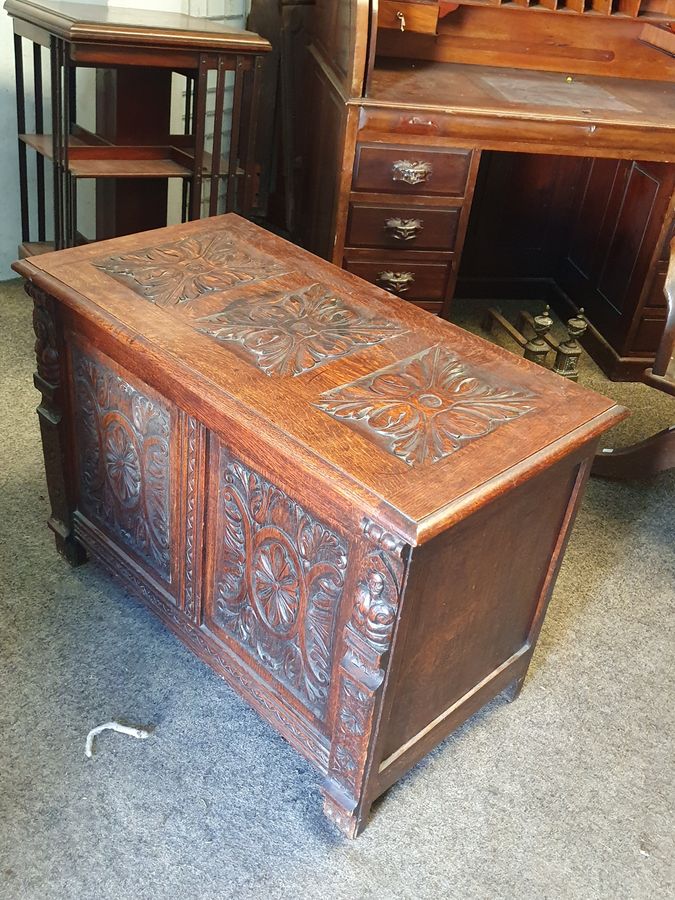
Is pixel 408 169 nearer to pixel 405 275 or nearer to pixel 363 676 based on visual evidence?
pixel 405 275

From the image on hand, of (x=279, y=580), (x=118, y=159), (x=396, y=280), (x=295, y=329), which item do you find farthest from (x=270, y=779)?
(x=118, y=159)

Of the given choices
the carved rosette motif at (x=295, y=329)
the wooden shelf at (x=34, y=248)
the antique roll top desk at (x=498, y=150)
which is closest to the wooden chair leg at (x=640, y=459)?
the antique roll top desk at (x=498, y=150)

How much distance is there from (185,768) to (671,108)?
2322 mm

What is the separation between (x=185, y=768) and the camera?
148cm

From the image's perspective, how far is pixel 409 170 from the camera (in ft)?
7.88

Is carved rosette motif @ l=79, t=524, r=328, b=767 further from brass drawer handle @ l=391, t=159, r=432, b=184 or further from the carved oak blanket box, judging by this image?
brass drawer handle @ l=391, t=159, r=432, b=184

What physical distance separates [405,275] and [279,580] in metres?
1.42

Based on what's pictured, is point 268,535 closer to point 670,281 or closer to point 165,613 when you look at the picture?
point 165,613

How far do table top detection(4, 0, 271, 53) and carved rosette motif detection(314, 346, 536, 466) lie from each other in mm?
1393

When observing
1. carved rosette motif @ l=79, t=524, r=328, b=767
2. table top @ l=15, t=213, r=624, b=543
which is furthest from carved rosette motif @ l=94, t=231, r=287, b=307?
carved rosette motif @ l=79, t=524, r=328, b=767

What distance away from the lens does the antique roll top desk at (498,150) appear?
240cm

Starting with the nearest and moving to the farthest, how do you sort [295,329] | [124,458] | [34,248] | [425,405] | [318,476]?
[318,476]
[425,405]
[295,329]
[124,458]
[34,248]

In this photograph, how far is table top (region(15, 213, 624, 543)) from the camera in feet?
3.84

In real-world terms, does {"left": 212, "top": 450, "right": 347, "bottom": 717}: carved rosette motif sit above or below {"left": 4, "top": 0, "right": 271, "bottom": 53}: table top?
below
